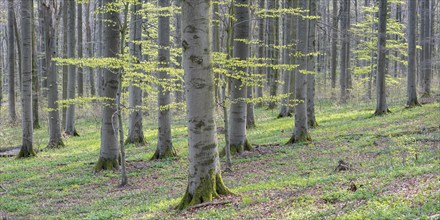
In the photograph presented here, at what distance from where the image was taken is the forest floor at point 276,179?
19.3 feet

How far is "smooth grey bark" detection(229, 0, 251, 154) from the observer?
12508mm

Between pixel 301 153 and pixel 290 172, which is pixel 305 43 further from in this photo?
pixel 290 172

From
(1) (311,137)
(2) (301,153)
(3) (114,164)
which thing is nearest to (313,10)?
(1) (311,137)

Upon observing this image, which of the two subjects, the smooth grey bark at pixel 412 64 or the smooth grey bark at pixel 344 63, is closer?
the smooth grey bark at pixel 412 64

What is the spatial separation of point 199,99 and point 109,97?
18.1ft

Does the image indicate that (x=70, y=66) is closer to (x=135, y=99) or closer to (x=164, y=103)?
(x=135, y=99)

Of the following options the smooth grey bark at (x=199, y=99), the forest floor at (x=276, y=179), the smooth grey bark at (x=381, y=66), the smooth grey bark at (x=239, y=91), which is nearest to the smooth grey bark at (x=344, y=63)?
the smooth grey bark at (x=381, y=66)

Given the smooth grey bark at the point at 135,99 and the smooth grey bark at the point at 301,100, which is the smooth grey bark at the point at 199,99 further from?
the smooth grey bark at the point at 135,99

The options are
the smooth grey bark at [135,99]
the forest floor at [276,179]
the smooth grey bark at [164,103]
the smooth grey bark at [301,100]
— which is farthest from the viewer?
the smooth grey bark at [135,99]

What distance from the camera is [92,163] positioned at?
13.2 meters

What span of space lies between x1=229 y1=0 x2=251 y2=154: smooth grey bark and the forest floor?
0.54 m

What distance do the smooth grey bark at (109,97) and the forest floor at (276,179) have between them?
459 mm

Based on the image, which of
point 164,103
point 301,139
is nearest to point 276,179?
point 164,103

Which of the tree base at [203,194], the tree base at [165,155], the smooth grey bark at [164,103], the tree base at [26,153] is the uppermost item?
the smooth grey bark at [164,103]
